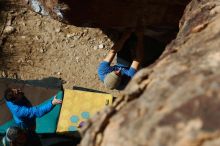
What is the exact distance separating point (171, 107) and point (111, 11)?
3.48m

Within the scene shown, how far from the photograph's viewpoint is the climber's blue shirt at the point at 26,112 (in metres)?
6.23

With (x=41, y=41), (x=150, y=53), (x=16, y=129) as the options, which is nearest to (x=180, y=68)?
(x=16, y=129)

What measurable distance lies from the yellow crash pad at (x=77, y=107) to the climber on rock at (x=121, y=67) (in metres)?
0.23

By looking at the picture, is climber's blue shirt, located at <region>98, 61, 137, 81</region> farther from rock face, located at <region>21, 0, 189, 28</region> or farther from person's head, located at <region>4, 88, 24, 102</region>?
person's head, located at <region>4, 88, 24, 102</region>

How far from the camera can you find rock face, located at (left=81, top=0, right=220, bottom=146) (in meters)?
2.71

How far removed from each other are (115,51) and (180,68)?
3.76m

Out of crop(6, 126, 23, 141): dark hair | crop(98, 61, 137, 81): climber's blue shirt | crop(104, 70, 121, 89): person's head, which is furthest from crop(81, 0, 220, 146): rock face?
crop(98, 61, 137, 81): climber's blue shirt

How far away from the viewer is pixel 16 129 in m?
5.46

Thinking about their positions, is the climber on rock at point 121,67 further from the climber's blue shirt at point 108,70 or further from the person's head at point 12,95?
the person's head at point 12,95

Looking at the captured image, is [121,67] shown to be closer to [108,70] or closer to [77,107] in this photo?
[108,70]

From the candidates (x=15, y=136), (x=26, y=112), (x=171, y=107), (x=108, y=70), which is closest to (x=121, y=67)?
(x=108, y=70)

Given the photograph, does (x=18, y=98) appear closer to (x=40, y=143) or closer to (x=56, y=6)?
(x=40, y=143)

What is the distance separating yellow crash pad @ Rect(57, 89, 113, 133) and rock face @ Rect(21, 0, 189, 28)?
3.26 feet

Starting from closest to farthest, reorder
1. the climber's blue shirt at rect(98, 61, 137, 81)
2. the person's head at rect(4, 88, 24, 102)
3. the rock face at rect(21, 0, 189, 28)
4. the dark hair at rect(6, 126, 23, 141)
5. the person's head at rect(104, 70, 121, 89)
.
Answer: the dark hair at rect(6, 126, 23, 141)
the rock face at rect(21, 0, 189, 28)
the person's head at rect(4, 88, 24, 102)
the person's head at rect(104, 70, 121, 89)
the climber's blue shirt at rect(98, 61, 137, 81)
